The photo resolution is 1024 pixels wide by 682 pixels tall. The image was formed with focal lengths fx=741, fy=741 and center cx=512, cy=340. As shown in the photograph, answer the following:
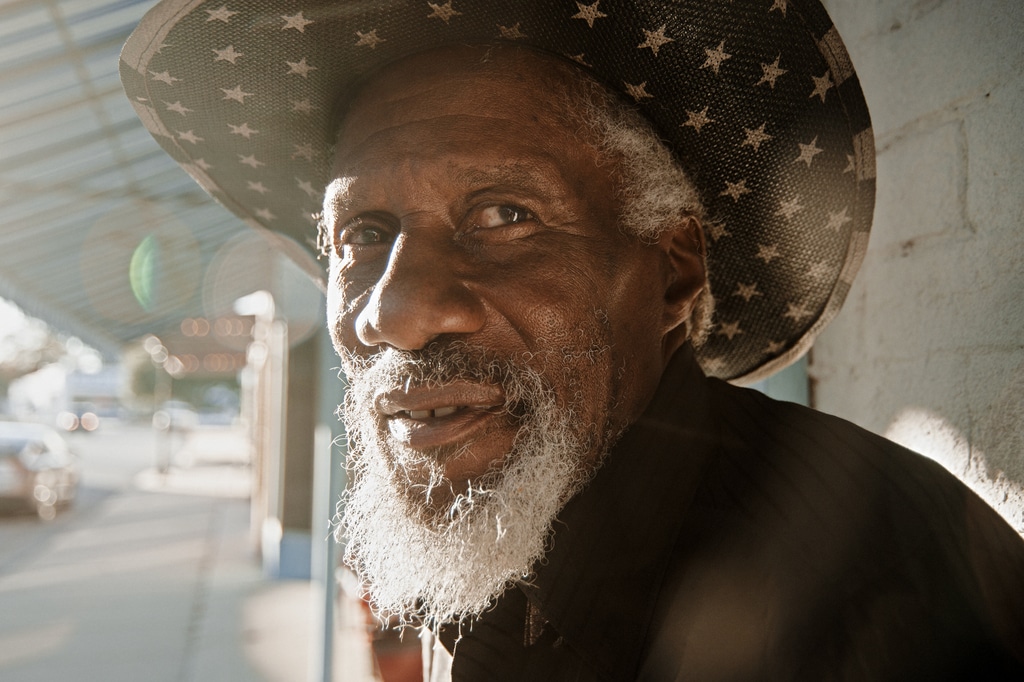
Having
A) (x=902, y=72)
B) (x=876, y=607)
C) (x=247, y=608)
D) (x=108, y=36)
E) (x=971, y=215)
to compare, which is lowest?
(x=247, y=608)

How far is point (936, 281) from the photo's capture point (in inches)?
65.7

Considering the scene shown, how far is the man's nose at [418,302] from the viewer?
1.44 meters

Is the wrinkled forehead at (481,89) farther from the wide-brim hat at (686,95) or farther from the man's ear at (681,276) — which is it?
the man's ear at (681,276)

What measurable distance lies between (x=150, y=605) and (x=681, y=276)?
7.17 meters

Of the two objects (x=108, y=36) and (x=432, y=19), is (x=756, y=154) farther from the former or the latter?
(x=108, y=36)

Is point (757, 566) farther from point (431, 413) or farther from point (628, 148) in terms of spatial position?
point (628, 148)

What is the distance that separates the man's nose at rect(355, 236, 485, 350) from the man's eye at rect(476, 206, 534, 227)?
10 centimetres

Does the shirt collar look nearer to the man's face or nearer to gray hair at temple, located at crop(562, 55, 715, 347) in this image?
the man's face

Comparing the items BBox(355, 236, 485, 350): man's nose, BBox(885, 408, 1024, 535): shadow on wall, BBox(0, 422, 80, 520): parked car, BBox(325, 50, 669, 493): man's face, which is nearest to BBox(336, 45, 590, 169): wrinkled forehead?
BBox(325, 50, 669, 493): man's face

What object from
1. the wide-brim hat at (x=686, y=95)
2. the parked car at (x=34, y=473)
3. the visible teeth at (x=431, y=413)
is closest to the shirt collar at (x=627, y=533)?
the visible teeth at (x=431, y=413)

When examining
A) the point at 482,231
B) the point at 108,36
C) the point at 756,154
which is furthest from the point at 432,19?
the point at 108,36

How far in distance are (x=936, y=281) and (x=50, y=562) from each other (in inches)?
399

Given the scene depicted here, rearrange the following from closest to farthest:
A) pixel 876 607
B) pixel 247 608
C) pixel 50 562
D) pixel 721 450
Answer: pixel 876 607
pixel 721 450
pixel 247 608
pixel 50 562

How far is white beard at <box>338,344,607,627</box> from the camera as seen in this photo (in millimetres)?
1427
